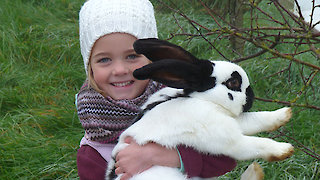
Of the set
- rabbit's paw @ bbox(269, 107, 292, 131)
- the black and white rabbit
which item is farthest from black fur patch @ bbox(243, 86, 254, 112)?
rabbit's paw @ bbox(269, 107, 292, 131)

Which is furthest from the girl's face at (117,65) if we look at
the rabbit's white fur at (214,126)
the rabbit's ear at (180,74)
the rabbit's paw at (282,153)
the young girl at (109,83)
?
the rabbit's paw at (282,153)

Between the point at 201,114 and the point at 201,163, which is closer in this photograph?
the point at 201,114

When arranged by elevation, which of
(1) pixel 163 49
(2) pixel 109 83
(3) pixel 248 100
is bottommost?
(2) pixel 109 83

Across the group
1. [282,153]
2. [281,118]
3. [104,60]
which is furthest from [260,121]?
[104,60]

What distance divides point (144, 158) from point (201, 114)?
0.32 meters

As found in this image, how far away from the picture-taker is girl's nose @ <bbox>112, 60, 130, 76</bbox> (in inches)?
87.1

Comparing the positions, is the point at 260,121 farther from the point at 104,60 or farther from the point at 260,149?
the point at 104,60

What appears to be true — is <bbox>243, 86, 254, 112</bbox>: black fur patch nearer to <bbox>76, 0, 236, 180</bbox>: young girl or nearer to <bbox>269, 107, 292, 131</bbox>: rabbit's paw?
<bbox>269, 107, 292, 131</bbox>: rabbit's paw

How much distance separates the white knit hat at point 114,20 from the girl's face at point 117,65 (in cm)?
4

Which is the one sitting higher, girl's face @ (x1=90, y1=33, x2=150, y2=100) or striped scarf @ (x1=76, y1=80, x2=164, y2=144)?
girl's face @ (x1=90, y1=33, x2=150, y2=100)

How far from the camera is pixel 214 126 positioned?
1643mm

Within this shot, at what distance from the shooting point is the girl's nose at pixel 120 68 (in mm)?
2213

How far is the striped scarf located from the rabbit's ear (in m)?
0.54

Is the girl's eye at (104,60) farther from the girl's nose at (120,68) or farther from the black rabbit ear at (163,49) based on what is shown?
the black rabbit ear at (163,49)
